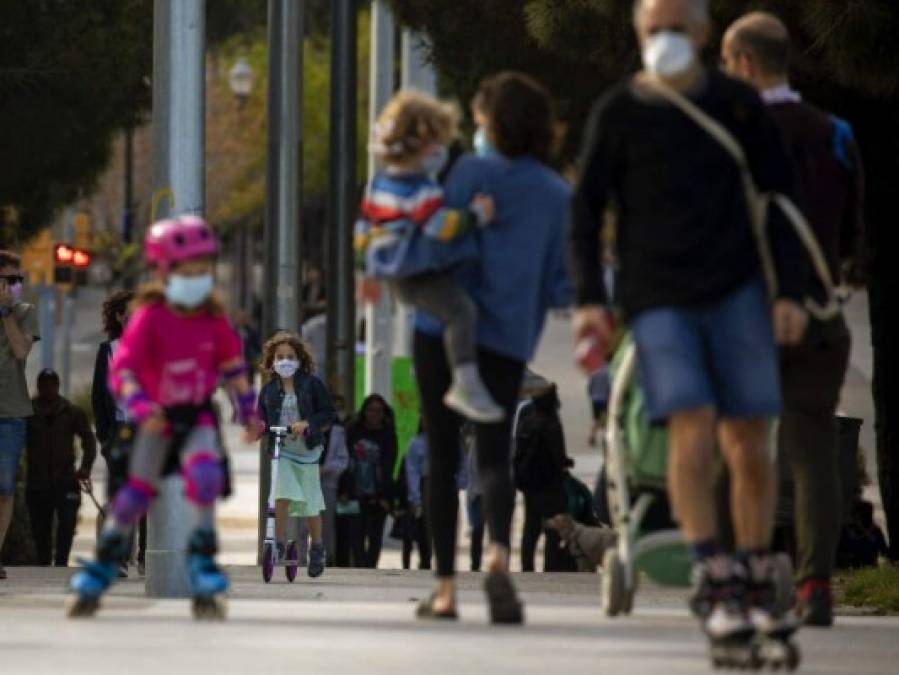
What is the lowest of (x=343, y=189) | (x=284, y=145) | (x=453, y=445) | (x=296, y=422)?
(x=453, y=445)

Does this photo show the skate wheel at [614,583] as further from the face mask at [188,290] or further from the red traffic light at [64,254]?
the red traffic light at [64,254]

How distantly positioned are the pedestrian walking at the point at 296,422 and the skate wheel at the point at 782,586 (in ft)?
29.9

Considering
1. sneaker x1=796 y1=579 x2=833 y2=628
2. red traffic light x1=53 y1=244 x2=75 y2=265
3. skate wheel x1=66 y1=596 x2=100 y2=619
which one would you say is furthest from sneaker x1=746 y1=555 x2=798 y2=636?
red traffic light x1=53 y1=244 x2=75 y2=265

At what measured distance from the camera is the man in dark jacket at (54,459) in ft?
79.0

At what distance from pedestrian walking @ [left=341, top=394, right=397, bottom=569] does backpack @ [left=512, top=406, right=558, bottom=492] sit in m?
2.37

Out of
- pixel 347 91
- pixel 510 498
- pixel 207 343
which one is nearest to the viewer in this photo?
pixel 207 343

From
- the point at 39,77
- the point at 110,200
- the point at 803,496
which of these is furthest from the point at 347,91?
the point at 110,200

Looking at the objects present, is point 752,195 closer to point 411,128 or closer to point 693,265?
point 693,265

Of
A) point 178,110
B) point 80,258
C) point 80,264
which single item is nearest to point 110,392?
point 178,110

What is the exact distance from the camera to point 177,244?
781 cm

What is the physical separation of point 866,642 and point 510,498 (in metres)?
1.61

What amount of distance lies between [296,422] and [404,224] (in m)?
11.2

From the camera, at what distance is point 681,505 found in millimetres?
8312

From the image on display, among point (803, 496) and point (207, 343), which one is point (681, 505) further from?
point (803, 496)
